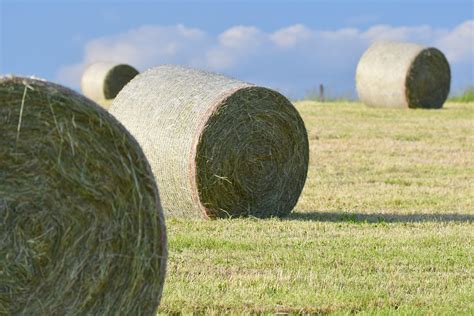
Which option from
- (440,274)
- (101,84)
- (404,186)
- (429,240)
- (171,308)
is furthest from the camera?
(101,84)

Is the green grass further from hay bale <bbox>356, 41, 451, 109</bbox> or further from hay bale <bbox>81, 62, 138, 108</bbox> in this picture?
hay bale <bbox>81, 62, 138, 108</bbox>

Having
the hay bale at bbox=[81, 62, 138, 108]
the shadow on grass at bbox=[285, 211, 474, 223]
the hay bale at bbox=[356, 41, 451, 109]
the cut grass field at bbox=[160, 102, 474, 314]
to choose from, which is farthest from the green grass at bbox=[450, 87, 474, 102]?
the shadow on grass at bbox=[285, 211, 474, 223]

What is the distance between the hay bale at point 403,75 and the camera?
87.6ft

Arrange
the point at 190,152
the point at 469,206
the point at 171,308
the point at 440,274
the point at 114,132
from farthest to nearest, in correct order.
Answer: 1. the point at 469,206
2. the point at 190,152
3. the point at 440,274
4. the point at 171,308
5. the point at 114,132

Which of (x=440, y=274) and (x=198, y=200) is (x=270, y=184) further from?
(x=440, y=274)

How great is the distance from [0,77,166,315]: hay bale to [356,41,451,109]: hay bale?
68.8 ft

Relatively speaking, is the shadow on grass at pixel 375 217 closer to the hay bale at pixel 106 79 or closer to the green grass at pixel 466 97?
the hay bale at pixel 106 79

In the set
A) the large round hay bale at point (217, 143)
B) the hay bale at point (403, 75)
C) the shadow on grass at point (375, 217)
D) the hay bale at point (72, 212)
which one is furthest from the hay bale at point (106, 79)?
the hay bale at point (72, 212)

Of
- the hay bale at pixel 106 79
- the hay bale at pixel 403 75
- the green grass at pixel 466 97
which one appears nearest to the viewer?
the hay bale at pixel 403 75

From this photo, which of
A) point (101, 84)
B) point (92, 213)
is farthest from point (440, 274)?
point (101, 84)

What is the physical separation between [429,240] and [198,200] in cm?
254

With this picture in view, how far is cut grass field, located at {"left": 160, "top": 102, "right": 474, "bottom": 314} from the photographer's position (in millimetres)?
7262

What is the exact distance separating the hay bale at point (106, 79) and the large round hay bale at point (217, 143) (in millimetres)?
19968

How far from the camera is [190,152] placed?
11.0 m
